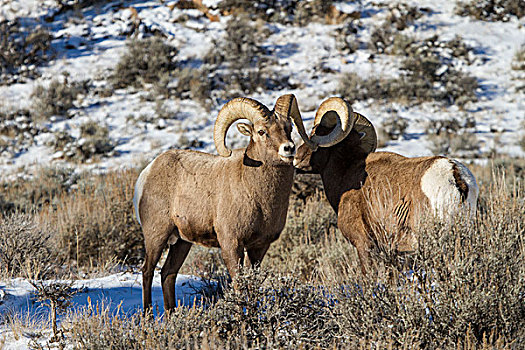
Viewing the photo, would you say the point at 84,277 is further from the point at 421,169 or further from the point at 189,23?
the point at 189,23

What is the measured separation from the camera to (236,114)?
4.89 m

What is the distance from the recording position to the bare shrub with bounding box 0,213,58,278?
600 cm

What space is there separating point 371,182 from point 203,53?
51.8 feet

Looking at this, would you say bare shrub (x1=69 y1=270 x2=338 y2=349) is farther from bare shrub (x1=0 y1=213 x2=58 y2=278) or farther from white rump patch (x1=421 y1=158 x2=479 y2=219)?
bare shrub (x1=0 y1=213 x2=58 y2=278)

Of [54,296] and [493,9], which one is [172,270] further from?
[493,9]

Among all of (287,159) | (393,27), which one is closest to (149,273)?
(287,159)

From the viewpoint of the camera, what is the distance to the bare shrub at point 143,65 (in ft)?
61.1

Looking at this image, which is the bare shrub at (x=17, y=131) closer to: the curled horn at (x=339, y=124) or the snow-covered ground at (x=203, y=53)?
the snow-covered ground at (x=203, y=53)

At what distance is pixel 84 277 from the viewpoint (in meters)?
6.47

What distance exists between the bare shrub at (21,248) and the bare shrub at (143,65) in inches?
493

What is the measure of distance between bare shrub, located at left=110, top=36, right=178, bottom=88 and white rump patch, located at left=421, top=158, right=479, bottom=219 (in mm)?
14815

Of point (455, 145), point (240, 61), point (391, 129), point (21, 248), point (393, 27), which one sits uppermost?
point (21, 248)

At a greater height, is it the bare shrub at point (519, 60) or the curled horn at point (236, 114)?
the curled horn at point (236, 114)

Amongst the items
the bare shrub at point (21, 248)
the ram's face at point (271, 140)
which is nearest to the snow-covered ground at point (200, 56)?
the bare shrub at point (21, 248)
